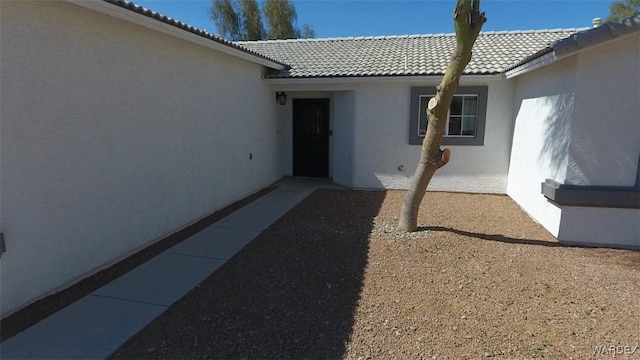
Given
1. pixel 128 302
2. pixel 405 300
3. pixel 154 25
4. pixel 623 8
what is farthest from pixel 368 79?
pixel 623 8

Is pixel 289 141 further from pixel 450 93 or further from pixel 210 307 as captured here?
pixel 210 307

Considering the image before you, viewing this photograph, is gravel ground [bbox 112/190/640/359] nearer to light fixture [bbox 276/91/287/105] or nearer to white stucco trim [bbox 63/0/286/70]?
white stucco trim [bbox 63/0/286/70]

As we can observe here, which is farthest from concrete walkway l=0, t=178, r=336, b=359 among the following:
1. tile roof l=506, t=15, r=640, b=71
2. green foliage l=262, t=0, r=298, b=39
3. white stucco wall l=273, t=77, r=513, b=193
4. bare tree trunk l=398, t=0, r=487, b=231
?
green foliage l=262, t=0, r=298, b=39

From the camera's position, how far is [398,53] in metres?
11.4

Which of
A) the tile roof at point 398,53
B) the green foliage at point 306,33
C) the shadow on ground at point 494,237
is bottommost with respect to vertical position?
the shadow on ground at point 494,237

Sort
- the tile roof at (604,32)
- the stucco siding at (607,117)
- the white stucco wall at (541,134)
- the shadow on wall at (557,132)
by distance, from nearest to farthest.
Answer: the tile roof at (604,32) < the stucco siding at (607,117) < the shadow on wall at (557,132) < the white stucco wall at (541,134)

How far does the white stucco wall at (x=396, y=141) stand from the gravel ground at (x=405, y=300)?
3.40 metres

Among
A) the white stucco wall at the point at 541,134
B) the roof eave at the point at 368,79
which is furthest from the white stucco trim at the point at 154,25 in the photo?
the white stucco wall at the point at 541,134

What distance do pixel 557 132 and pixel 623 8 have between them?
28271mm

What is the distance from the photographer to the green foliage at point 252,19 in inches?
1147

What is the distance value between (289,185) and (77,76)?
22.1ft

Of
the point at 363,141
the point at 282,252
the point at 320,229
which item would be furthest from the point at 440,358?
the point at 363,141

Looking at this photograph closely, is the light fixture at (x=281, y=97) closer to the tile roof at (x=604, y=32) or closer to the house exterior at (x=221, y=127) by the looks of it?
the house exterior at (x=221, y=127)

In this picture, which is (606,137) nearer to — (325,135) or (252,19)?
(325,135)
